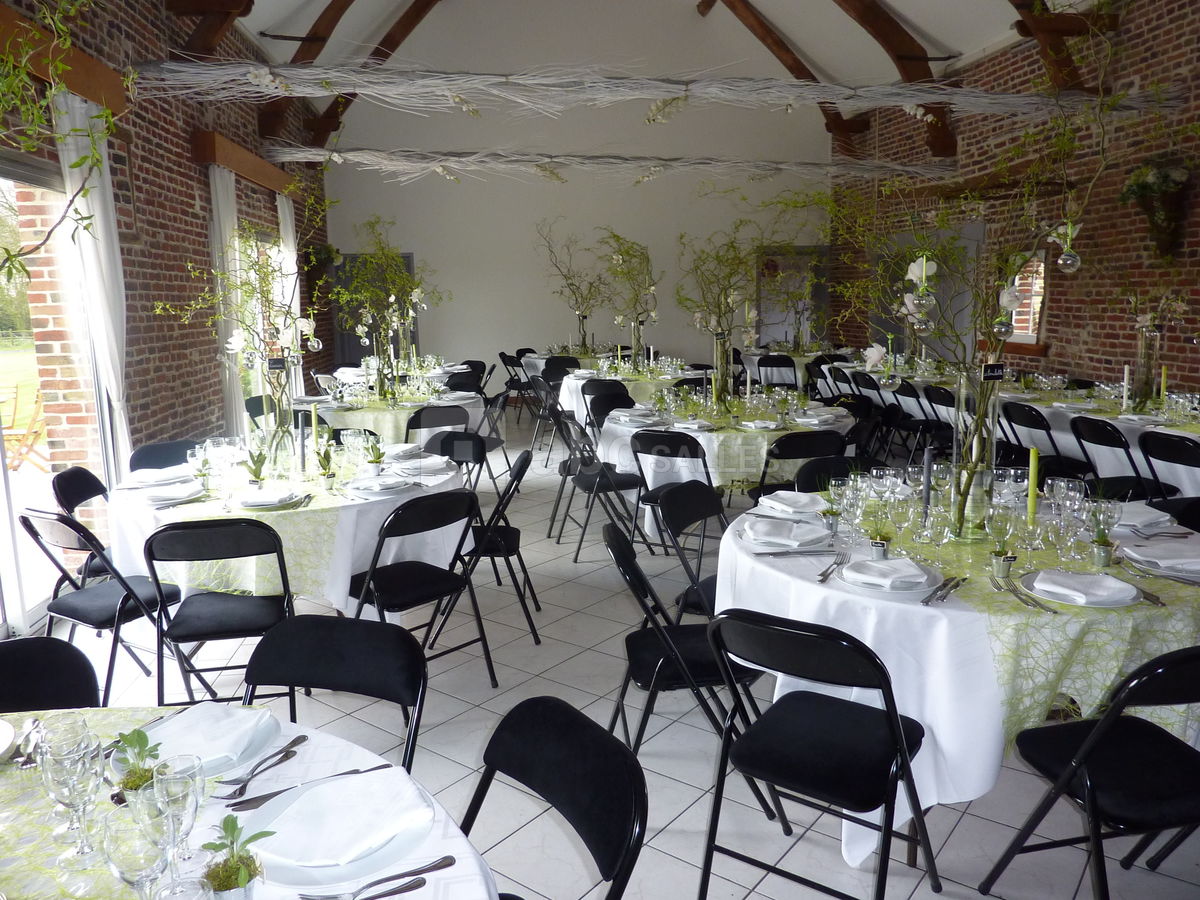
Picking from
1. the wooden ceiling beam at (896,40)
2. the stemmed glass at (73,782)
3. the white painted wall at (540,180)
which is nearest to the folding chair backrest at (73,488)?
the stemmed glass at (73,782)

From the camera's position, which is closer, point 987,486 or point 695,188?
point 987,486

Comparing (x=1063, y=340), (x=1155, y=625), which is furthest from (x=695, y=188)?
(x=1155, y=625)

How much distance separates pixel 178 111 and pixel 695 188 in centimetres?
786

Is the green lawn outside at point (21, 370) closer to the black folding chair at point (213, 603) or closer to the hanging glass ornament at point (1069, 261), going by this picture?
the black folding chair at point (213, 603)

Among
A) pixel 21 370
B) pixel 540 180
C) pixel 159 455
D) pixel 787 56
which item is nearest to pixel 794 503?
pixel 159 455

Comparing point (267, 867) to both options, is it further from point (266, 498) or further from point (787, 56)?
point (787, 56)

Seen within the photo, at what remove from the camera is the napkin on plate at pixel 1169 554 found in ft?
8.28

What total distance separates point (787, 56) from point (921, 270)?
34.1 feet

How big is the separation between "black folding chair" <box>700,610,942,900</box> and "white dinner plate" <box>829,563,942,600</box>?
26cm

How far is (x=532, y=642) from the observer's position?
14.0 ft

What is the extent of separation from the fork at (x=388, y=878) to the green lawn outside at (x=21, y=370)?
506 centimetres

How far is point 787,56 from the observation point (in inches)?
467

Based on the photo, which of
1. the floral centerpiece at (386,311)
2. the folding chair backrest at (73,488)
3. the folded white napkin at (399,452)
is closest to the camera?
the folding chair backrest at (73,488)

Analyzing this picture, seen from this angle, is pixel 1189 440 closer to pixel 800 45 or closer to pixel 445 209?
pixel 800 45
